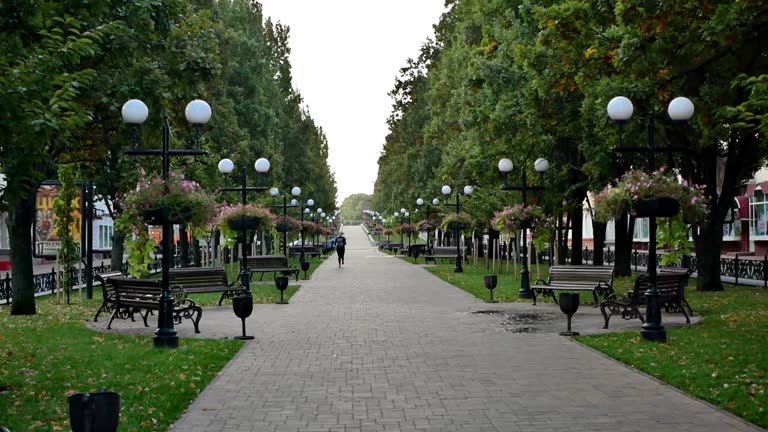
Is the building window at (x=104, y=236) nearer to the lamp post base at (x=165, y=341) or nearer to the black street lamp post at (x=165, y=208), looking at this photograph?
the black street lamp post at (x=165, y=208)

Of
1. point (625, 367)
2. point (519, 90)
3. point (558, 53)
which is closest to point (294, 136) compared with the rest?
point (519, 90)

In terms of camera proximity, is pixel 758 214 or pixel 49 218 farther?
pixel 758 214

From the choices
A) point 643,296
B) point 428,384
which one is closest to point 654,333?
point 643,296

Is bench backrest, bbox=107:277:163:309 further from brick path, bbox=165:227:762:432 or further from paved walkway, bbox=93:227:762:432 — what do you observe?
brick path, bbox=165:227:762:432

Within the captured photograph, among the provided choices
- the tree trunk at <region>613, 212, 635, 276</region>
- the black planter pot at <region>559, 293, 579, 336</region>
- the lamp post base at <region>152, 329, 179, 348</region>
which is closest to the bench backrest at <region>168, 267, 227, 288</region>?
the lamp post base at <region>152, 329, 179, 348</region>

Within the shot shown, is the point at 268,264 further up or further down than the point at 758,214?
further down

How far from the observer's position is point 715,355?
10.5 metres

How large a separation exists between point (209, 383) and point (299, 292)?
15.6 metres

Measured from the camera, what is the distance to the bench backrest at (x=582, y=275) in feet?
58.9

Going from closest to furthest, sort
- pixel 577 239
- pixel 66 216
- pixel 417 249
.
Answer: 1. pixel 66 216
2. pixel 577 239
3. pixel 417 249

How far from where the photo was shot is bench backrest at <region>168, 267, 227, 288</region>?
62.8 feet

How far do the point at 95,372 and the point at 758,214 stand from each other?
43119 millimetres

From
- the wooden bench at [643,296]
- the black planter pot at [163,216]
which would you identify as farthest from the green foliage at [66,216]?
the wooden bench at [643,296]

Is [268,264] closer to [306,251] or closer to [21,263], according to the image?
Result: [21,263]
